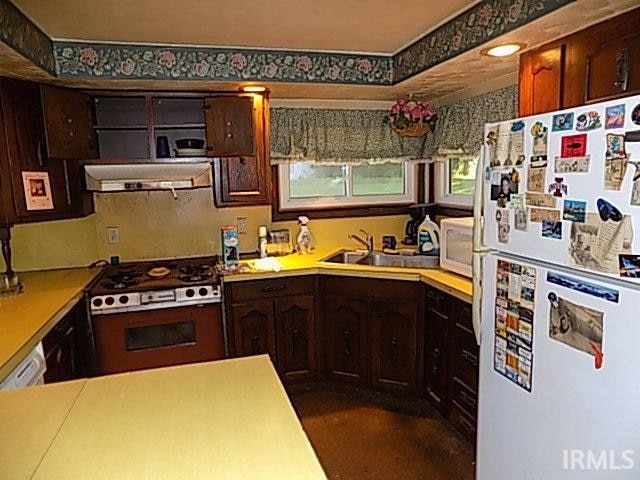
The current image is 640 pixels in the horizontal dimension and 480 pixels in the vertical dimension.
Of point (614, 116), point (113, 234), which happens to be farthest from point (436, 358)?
point (113, 234)

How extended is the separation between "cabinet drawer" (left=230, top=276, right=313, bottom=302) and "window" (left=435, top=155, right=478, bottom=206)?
1350 mm

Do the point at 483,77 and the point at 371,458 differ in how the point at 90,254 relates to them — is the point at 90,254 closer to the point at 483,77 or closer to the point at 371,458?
the point at 371,458

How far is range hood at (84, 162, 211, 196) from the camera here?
3.04m

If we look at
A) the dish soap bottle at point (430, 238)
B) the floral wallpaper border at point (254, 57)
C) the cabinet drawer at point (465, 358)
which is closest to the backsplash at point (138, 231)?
the dish soap bottle at point (430, 238)

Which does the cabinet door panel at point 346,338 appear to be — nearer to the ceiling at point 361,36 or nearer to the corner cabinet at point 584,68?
the ceiling at point 361,36

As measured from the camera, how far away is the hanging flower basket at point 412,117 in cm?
353

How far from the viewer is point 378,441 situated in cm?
267

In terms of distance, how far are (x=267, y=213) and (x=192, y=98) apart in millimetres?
995

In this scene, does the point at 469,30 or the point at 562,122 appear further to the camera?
the point at 469,30

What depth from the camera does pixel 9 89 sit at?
8.15 ft

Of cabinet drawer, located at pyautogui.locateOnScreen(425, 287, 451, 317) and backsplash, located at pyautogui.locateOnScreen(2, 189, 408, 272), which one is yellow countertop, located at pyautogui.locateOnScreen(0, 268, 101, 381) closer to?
backsplash, located at pyautogui.locateOnScreen(2, 189, 408, 272)

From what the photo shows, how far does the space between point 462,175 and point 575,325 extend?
2.29 metres

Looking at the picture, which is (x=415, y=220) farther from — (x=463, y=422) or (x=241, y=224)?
(x=463, y=422)

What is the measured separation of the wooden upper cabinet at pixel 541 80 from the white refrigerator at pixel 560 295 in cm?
54
